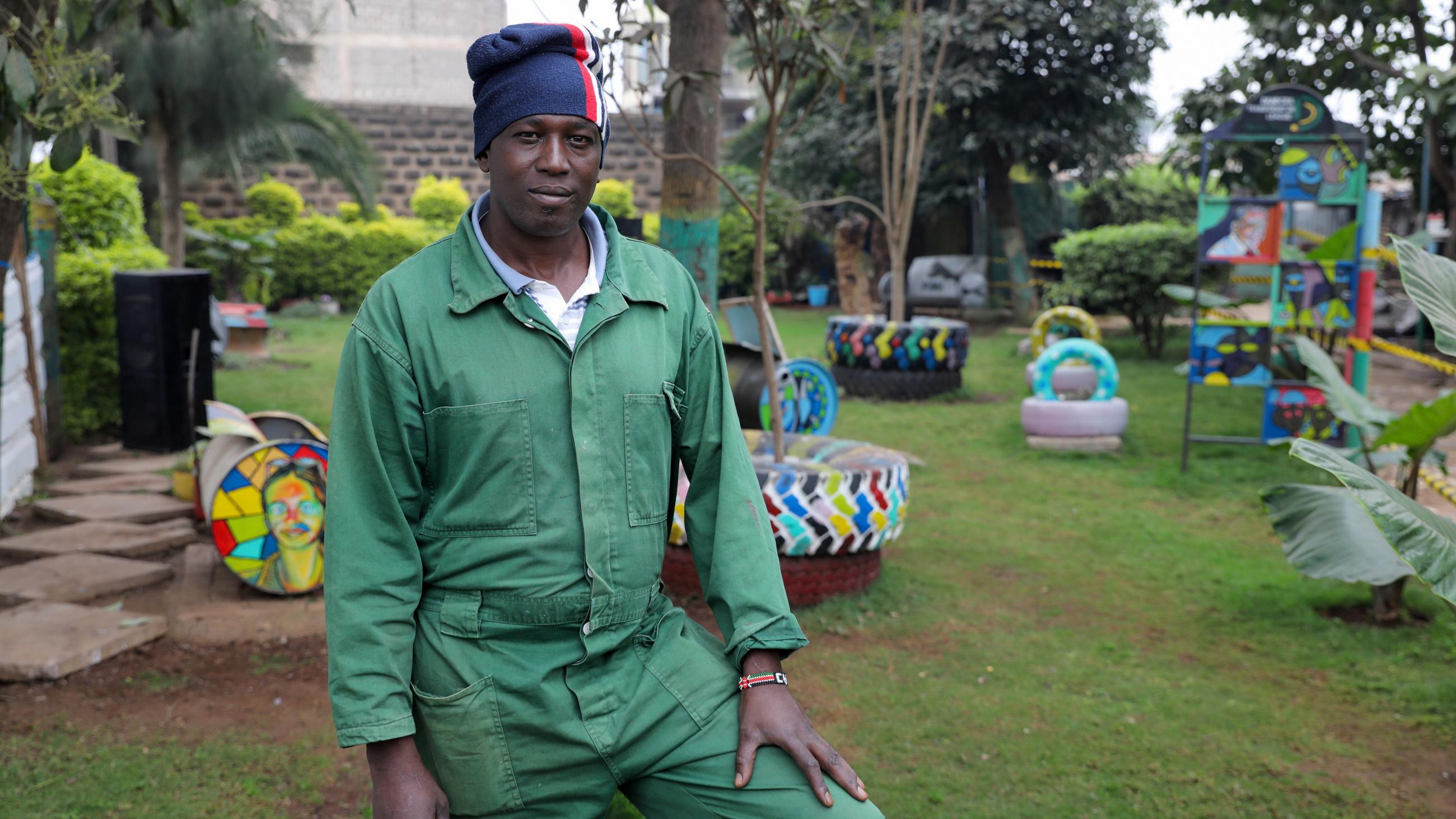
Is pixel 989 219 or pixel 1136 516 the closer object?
pixel 1136 516

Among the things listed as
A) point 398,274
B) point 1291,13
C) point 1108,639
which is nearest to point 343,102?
point 1291,13

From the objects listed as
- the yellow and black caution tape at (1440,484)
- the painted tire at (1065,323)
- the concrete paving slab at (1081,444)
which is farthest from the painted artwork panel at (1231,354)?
the painted tire at (1065,323)

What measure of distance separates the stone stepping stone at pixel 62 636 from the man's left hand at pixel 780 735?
322 centimetres

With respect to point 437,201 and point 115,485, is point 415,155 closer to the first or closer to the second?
point 437,201

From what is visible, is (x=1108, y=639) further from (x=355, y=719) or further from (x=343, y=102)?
(x=343, y=102)

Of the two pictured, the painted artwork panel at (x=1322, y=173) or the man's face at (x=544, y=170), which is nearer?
the man's face at (x=544, y=170)

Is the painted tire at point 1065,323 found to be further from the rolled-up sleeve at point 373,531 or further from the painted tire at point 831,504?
the rolled-up sleeve at point 373,531

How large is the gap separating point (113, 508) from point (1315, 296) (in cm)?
726

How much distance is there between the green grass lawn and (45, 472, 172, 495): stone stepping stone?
11.1 feet

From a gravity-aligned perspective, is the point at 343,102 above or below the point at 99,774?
above

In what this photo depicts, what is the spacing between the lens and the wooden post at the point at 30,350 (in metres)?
6.70

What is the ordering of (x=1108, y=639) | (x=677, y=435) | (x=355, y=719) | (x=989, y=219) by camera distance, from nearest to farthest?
(x=355, y=719) → (x=677, y=435) → (x=1108, y=639) → (x=989, y=219)

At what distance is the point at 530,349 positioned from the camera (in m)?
1.79

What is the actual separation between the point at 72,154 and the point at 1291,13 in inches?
418
